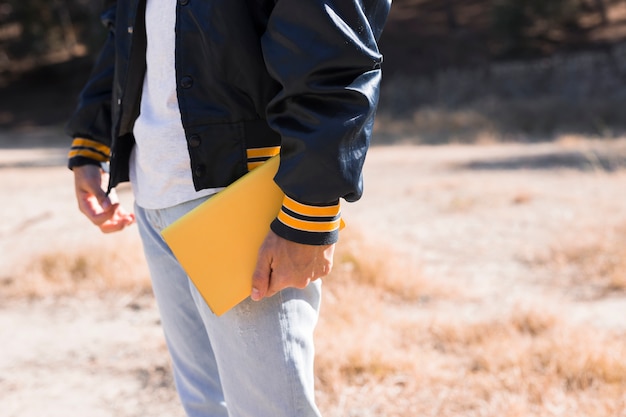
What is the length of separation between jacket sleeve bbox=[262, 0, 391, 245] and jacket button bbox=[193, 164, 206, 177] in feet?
0.63

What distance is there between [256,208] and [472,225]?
4247mm

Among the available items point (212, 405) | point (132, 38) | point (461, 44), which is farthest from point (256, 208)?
point (461, 44)

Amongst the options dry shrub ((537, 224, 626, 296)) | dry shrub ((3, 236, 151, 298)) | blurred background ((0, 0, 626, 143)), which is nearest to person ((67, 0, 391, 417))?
dry shrub ((3, 236, 151, 298))

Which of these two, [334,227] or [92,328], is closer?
[334,227]

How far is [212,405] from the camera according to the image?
5.52 ft

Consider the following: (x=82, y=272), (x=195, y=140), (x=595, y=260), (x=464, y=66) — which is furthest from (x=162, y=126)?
(x=464, y=66)

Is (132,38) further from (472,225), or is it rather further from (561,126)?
(561,126)

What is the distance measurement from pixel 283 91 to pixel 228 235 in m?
0.29

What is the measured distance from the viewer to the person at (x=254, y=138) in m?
A: 1.20

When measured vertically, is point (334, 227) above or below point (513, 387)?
above

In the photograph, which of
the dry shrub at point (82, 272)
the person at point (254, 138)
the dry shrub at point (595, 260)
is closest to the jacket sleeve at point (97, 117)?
the person at point (254, 138)

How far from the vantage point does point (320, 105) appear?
3.96 feet

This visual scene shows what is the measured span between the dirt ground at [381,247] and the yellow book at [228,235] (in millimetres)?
1380

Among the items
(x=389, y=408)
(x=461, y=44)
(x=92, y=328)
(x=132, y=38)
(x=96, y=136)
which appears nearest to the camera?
(x=132, y=38)
